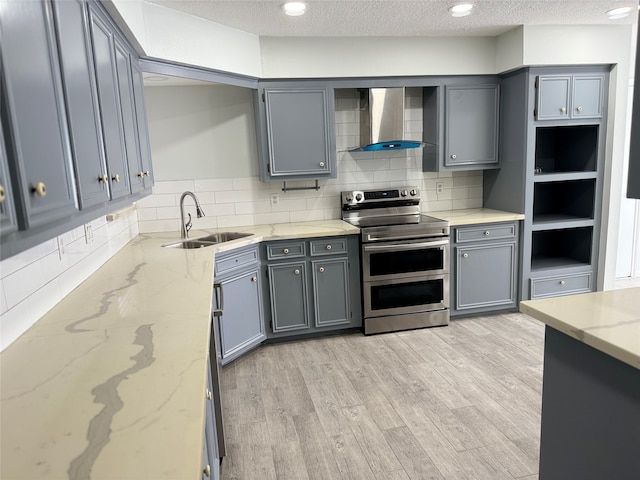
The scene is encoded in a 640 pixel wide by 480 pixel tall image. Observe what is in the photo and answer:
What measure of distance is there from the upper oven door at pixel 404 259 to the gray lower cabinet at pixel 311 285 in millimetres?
114

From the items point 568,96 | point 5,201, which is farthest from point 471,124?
point 5,201

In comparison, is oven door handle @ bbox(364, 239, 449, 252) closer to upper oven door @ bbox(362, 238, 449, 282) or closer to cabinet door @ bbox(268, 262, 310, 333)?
upper oven door @ bbox(362, 238, 449, 282)

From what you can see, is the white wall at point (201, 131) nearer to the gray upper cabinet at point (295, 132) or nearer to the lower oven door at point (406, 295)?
the gray upper cabinet at point (295, 132)

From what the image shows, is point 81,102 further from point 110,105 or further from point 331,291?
point 331,291

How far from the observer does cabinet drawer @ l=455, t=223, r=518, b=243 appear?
375 centimetres

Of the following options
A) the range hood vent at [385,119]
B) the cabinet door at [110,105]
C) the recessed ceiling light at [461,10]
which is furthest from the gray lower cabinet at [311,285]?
the recessed ceiling light at [461,10]

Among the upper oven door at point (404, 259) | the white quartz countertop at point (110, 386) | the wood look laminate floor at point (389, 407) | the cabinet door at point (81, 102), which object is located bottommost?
the wood look laminate floor at point (389, 407)

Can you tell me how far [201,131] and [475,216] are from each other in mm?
2487

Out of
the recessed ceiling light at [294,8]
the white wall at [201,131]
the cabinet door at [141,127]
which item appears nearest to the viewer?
the cabinet door at [141,127]

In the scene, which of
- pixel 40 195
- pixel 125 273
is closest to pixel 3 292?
pixel 40 195

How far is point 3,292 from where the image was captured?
1.39 meters

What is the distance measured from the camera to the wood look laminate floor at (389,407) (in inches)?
82.2

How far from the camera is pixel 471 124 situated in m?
3.89

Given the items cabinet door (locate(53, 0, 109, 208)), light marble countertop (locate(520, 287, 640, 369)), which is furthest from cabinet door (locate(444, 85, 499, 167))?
cabinet door (locate(53, 0, 109, 208))
